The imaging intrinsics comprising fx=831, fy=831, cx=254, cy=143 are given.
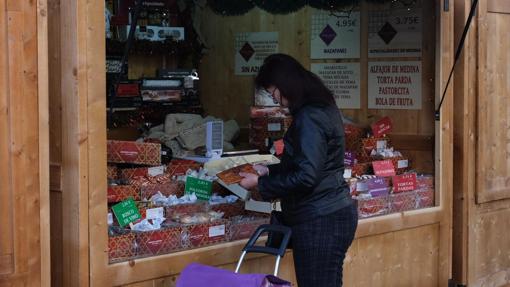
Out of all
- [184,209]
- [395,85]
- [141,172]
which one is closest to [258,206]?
[184,209]

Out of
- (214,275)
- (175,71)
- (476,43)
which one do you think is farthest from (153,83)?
(214,275)

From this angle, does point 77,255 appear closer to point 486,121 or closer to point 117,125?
point 117,125

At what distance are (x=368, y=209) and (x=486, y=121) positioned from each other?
138cm

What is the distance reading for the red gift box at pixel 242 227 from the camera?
191 inches

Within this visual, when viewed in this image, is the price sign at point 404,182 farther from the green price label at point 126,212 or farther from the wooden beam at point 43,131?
the wooden beam at point 43,131

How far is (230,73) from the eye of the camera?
24.4 feet

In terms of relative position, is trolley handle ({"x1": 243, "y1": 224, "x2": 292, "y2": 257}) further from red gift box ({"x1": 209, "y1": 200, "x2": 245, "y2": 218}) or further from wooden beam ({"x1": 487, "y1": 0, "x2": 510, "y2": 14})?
wooden beam ({"x1": 487, "y1": 0, "x2": 510, "y2": 14})

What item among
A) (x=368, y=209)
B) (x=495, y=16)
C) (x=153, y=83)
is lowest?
(x=368, y=209)

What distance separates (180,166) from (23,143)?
1.66 metres

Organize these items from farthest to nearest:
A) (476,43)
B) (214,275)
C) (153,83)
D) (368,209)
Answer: (153,83) < (476,43) < (368,209) < (214,275)

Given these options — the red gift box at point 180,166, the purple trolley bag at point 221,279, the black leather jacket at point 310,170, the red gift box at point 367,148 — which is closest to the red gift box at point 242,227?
the red gift box at point 180,166

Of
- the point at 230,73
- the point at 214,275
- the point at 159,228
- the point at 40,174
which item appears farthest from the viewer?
the point at 230,73

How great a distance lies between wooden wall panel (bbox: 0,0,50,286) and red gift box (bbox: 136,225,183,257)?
69 centimetres

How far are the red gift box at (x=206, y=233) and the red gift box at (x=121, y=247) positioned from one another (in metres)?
0.39
